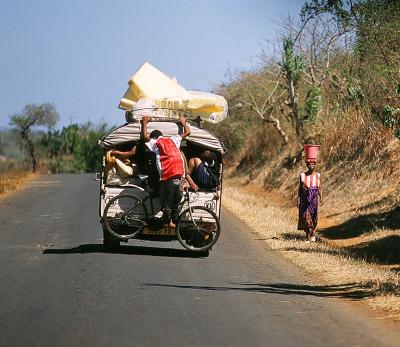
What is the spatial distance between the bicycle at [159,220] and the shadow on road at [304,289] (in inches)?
143

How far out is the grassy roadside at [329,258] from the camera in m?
13.1

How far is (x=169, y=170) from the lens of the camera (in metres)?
17.2

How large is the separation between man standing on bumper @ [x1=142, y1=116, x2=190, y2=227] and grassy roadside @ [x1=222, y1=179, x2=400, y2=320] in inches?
86.8

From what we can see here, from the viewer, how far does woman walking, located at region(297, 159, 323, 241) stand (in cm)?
2147

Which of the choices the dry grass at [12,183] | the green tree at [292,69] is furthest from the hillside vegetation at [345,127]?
the dry grass at [12,183]

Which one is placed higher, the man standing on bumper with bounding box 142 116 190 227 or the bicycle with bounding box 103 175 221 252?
the man standing on bumper with bounding box 142 116 190 227

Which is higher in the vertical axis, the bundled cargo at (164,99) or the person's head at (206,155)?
the bundled cargo at (164,99)

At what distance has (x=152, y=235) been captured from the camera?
17984 mm

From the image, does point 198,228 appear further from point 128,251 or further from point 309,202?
point 309,202

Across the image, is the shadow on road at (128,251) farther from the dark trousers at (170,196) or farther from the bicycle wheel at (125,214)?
the dark trousers at (170,196)

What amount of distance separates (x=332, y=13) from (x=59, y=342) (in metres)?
24.9

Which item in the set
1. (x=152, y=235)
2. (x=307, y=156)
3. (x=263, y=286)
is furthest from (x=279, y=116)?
(x=263, y=286)

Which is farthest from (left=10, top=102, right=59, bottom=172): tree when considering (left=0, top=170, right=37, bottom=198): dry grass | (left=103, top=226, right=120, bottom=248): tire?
(left=103, top=226, right=120, bottom=248): tire

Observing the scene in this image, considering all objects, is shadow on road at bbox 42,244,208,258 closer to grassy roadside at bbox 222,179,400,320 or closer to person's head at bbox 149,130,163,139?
grassy roadside at bbox 222,179,400,320
